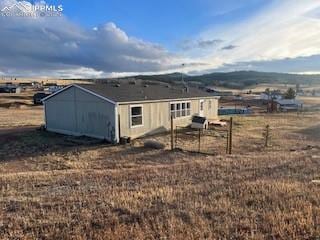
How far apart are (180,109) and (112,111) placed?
757 cm

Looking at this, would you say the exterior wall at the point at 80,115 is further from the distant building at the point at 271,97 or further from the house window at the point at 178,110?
the distant building at the point at 271,97

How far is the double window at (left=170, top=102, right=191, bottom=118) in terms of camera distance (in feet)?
85.8

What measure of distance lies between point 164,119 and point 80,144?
6871 mm

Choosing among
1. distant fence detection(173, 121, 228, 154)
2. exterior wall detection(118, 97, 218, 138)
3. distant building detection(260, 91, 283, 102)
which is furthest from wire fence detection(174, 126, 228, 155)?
distant building detection(260, 91, 283, 102)

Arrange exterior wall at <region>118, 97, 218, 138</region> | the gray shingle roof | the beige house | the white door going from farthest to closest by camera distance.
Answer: the white door, the gray shingle roof, exterior wall at <region>118, 97, 218, 138</region>, the beige house

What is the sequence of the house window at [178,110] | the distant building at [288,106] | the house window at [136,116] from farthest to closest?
the distant building at [288,106] < the house window at [178,110] < the house window at [136,116]

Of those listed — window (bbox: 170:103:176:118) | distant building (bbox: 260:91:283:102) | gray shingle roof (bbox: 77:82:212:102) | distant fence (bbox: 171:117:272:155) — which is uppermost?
gray shingle roof (bbox: 77:82:212:102)

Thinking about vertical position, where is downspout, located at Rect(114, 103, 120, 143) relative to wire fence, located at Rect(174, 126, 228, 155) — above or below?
above

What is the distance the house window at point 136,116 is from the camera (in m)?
22.2

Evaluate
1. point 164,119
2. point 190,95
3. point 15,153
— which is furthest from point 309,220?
point 190,95

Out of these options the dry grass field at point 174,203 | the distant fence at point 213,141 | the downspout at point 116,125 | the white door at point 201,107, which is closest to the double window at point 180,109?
the distant fence at point 213,141

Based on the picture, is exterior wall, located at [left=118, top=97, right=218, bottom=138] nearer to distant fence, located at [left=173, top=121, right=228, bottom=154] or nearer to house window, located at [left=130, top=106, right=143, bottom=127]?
house window, located at [left=130, top=106, right=143, bottom=127]

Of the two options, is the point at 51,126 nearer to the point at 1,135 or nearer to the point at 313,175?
the point at 1,135

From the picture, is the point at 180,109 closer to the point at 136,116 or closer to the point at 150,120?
the point at 150,120
